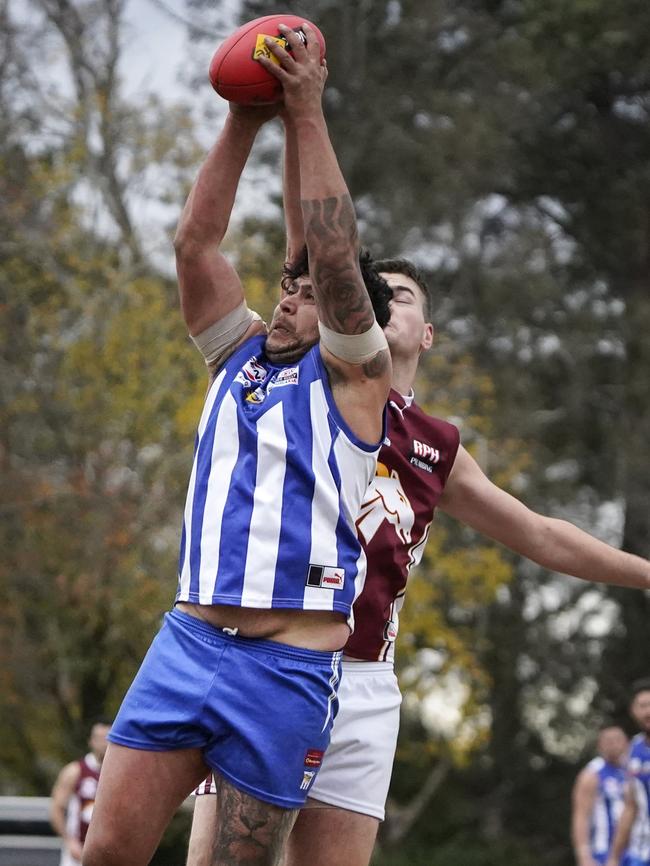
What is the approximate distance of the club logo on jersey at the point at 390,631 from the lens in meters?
5.05

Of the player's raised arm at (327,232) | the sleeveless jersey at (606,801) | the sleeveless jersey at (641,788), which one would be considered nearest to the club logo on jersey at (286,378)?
the player's raised arm at (327,232)

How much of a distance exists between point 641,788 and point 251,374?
8076 mm

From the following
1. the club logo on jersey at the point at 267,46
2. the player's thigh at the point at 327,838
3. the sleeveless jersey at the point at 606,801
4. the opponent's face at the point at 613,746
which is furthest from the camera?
the sleeveless jersey at the point at 606,801

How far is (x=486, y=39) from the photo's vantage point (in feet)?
78.9

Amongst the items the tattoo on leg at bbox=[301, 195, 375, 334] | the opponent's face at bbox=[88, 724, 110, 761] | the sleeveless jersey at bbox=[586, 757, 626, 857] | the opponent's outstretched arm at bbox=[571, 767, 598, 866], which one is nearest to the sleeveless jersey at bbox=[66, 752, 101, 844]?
the opponent's face at bbox=[88, 724, 110, 761]

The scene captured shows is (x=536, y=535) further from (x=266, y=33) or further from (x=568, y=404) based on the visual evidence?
(x=568, y=404)

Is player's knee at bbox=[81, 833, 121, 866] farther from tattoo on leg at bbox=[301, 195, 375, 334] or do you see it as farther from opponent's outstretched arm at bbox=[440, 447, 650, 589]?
opponent's outstretched arm at bbox=[440, 447, 650, 589]

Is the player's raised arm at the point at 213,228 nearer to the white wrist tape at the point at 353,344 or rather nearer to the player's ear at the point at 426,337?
the white wrist tape at the point at 353,344

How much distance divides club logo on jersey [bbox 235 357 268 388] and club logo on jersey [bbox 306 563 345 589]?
59cm

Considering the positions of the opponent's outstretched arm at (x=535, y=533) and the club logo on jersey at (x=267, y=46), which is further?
the opponent's outstretched arm at (x=535, y=533)

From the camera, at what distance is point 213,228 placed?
4.31 meters

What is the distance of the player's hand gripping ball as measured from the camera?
165 inches

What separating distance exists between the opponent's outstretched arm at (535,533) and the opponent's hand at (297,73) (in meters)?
1.67

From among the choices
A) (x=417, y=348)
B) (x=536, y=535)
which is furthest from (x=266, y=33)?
(x=536, y=535)
